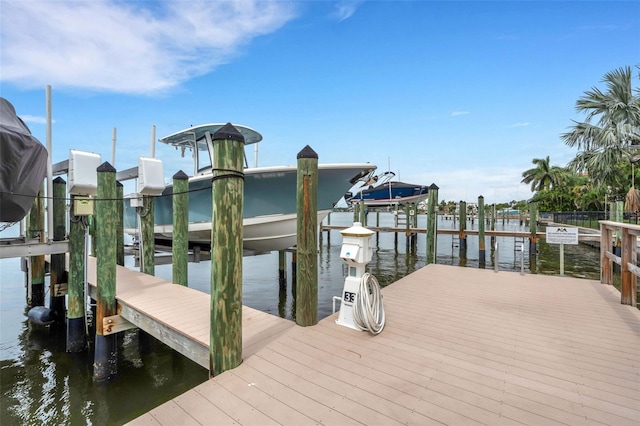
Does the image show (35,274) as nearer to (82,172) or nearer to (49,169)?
(49,169)

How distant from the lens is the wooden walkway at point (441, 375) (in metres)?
2.31

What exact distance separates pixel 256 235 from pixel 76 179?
177 inches

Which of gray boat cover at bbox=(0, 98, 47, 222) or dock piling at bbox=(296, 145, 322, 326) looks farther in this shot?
gray boat cover at bbox=(0, 98, 47, 222)

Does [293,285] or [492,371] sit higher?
[492,371]

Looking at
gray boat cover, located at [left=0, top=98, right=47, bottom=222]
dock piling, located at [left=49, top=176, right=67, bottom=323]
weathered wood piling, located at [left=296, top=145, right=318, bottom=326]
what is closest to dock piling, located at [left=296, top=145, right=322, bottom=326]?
weathered wood piling, located at [left=296, top=145, right=318, bottom=326]

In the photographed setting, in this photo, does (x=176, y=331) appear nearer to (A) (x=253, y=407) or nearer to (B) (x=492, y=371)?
(A) (x=253, y=407)

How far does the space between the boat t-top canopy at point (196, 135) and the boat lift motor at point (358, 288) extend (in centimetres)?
672

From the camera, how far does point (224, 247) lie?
2.97 metres

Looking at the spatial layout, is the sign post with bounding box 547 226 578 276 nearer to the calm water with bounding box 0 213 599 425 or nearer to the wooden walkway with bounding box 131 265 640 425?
the wooden walkway with bounding box 131 265 640 425

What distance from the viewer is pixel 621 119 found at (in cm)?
1555

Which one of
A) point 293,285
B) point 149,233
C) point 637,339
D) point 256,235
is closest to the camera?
point 637,339

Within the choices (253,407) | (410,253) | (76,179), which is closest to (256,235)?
(76,179)

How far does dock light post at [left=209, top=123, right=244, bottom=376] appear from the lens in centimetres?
297

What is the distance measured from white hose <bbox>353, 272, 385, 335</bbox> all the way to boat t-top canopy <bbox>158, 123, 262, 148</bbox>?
23.1 ft
